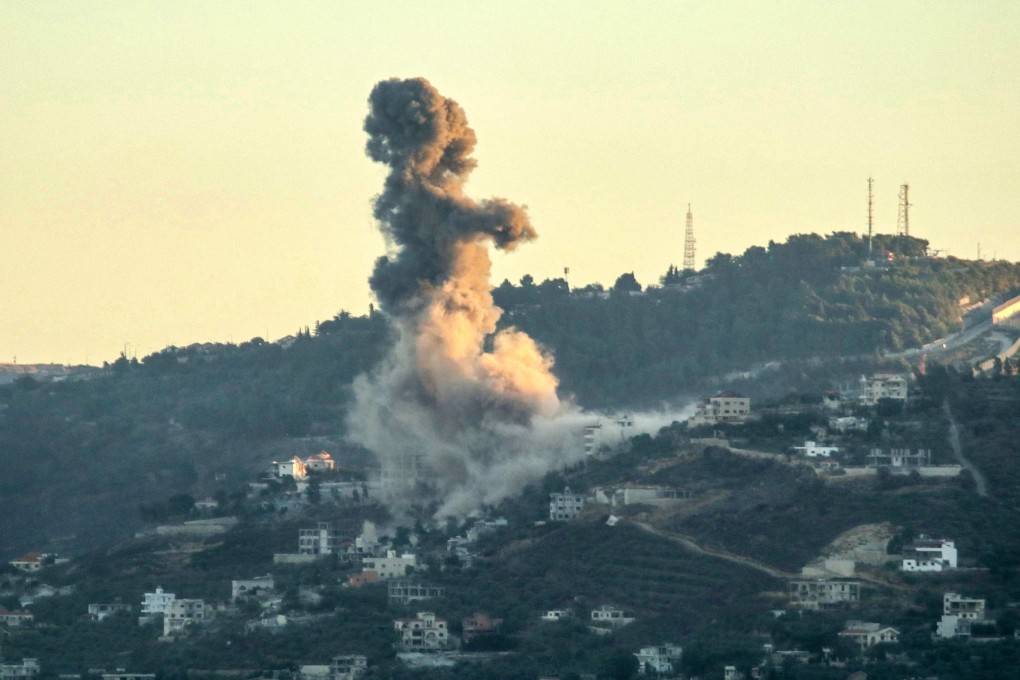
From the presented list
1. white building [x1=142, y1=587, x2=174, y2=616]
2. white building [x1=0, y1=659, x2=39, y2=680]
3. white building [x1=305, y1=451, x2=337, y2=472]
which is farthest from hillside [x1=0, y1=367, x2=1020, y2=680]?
white building [x1=305, y1=451, x2=337, y2=472]

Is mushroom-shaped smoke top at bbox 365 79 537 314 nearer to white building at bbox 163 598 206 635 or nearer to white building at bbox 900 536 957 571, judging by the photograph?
white building at bbox 163 598 206 635

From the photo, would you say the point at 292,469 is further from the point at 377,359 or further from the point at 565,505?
the point at 377,359

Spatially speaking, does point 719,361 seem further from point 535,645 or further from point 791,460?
point 535,645

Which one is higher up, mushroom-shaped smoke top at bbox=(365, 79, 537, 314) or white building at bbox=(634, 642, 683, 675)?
mushroom-shaped smoke top at bbox=(365, 79, 537, 314)

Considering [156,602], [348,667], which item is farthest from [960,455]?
[156,602]

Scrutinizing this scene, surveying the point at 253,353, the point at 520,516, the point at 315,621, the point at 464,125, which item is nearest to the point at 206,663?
the point at 315,621

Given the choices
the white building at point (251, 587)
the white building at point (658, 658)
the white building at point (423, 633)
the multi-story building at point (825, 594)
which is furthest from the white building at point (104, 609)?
the multi-story building at point (825, 594)

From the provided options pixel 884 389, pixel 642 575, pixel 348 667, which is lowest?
pixel 348 667
